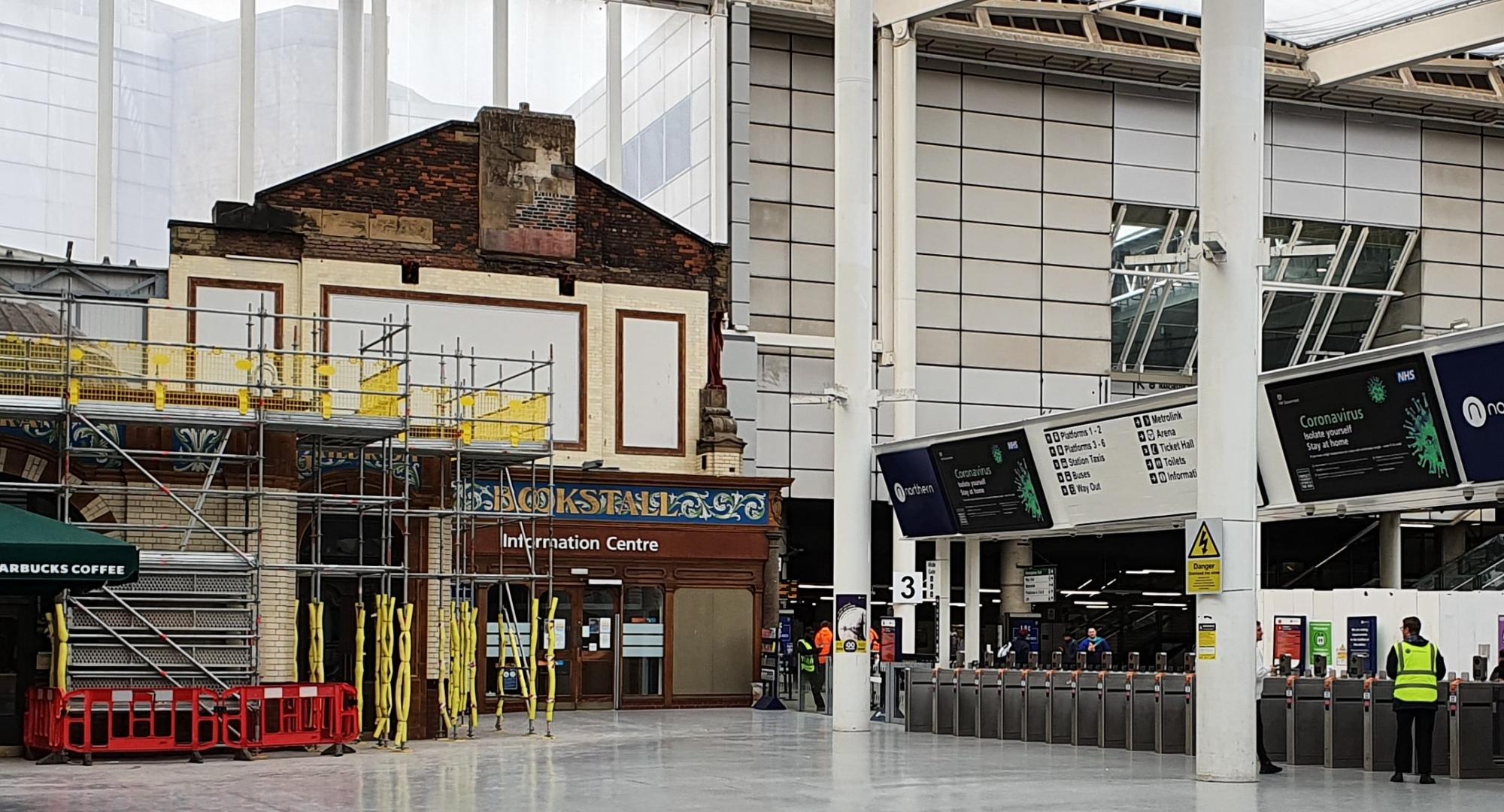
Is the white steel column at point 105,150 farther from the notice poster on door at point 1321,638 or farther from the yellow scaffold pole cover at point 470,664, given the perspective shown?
the notice poster on door at point 1321,638

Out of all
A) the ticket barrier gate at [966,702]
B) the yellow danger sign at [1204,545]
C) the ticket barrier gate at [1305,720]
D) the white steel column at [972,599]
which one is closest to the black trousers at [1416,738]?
the ticket barrier gate at [1305,720]

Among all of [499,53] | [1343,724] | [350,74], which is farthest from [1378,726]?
[350,74]

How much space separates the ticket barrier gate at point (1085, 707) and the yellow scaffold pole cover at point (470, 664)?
830 cm

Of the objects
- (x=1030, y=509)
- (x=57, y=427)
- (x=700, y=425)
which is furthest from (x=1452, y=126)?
(x=57, y=427)

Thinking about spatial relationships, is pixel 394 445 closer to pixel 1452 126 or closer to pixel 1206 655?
pixel 1206 655

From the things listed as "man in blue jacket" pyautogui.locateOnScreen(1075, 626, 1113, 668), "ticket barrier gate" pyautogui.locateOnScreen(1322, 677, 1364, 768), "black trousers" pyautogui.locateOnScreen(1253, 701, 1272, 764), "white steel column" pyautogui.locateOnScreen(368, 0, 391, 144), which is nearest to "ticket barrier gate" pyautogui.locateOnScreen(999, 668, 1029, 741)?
"man in blue jacket" pyautogui.locateOnScreen(1075, 626, 1113, 668)

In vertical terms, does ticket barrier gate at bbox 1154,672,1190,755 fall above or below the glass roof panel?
below

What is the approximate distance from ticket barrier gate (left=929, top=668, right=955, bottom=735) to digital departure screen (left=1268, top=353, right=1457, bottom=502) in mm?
6924

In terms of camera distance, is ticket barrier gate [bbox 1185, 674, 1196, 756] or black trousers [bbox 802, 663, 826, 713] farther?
black trousers [bbox 802, 663, 826, 713]

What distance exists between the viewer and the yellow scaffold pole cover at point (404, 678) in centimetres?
2416

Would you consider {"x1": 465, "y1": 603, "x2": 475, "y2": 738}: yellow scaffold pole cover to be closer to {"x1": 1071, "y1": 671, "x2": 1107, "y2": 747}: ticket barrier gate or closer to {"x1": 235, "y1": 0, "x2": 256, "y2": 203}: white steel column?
{"x1": 1071, "y1": 671, "x2": 1107, "y2": 747}: ticket barrier gate

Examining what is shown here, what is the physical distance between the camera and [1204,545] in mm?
19500

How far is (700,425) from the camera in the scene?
36.8m

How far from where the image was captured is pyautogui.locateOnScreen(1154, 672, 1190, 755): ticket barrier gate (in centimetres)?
2283
